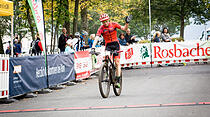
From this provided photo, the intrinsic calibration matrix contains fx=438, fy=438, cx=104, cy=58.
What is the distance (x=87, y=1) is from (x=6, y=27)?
17313 millimetres

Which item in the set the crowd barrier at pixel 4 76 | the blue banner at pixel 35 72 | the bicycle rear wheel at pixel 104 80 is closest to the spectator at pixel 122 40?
the blue banner at pixel 35 72

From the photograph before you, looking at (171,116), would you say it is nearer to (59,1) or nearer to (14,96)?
(14,96)

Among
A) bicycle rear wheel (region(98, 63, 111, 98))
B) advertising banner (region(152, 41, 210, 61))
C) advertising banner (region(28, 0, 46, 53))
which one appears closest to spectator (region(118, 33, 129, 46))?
advertising banner (region(152, 41, 210, 61))

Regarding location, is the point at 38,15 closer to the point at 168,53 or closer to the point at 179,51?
the point at 168,53

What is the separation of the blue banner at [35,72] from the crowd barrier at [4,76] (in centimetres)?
15

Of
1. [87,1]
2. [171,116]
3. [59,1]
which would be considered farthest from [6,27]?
[171,116]

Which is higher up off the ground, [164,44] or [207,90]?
[164,44]

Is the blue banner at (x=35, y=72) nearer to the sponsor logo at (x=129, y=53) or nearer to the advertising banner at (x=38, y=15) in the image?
the advertising banner at (x=38, y=15)

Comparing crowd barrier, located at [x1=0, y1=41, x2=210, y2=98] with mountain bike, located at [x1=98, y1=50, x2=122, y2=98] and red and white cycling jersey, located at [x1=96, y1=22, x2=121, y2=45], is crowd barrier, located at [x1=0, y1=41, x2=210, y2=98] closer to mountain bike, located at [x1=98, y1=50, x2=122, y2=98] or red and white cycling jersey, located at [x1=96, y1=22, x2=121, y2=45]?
mountain bike, located at [x1=98, y1=50, x2=122, y2=98]

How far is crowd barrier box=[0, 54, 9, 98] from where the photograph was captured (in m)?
10.8

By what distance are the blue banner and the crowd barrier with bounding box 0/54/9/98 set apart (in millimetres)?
155

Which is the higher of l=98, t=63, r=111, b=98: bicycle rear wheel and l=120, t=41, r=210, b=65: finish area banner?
l=120, t=41, r=210, b=65: finish area banner

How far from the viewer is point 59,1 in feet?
83.8

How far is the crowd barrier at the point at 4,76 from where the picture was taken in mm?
10844
